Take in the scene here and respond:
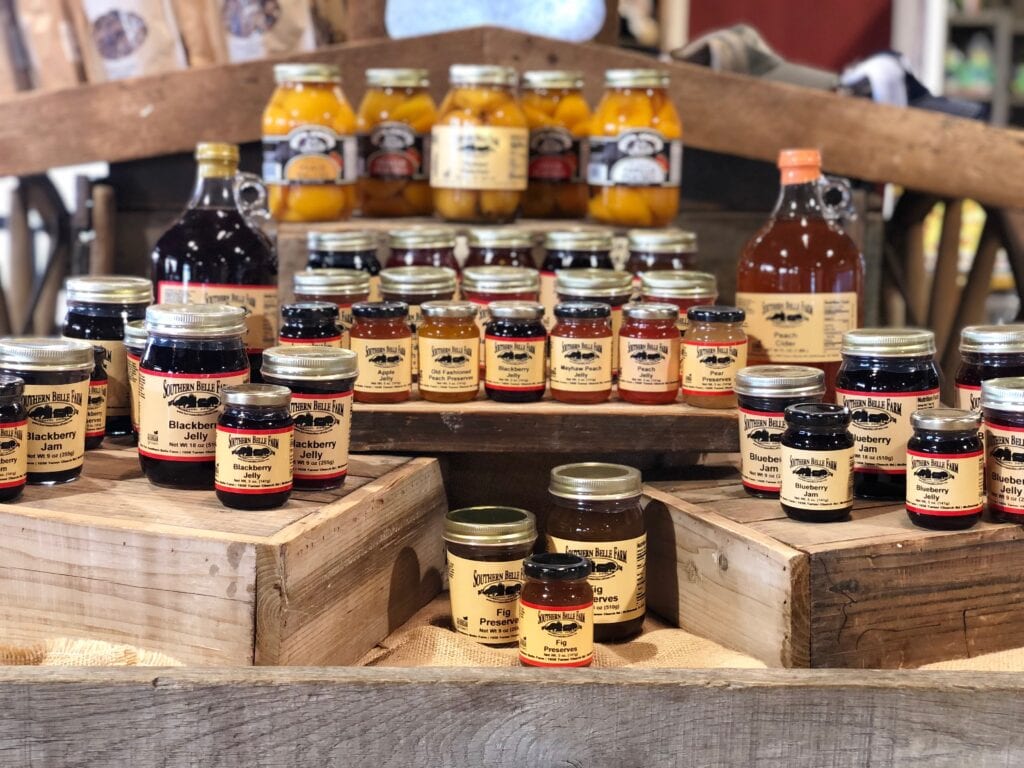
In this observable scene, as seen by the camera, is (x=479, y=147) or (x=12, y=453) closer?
(x=12, y=453)

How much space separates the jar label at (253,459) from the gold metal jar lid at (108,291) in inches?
13.5

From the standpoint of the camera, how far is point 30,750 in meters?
1.04

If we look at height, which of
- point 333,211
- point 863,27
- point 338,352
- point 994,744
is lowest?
point 994,744

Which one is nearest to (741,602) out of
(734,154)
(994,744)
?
(994,744)

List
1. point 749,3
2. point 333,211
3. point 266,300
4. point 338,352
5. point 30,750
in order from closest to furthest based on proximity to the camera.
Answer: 1. point 30,750
2. point 338,352
3. point 266,300
4. point 333,211
5. point 749,3

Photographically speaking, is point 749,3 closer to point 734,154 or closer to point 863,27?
point 863,27

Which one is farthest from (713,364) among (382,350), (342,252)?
(342,252)

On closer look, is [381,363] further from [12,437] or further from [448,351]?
[12,437]

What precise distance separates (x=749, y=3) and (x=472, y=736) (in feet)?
16.2

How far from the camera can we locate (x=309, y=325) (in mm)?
1396

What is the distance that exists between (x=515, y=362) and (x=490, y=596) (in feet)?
0.99

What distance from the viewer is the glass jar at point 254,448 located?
118cm

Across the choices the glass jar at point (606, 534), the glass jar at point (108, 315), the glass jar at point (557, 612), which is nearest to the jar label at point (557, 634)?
the glass jar at point (557, 612)

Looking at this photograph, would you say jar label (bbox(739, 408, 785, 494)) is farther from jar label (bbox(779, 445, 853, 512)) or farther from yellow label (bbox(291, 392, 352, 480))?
yellow label (bbox(291, 392, 352, 480))
